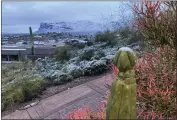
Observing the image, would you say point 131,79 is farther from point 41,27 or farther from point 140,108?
point 41,27

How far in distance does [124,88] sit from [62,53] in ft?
9.54

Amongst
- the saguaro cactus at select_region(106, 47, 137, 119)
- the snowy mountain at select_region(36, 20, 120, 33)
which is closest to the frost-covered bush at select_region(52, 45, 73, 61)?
the snowy mountain at select_region(36, 20, 120, 33)

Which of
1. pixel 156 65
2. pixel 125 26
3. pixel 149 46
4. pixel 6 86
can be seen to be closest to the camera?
Result: pixel 156 65

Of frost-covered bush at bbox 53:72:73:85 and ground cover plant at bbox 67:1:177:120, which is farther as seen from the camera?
frost-covered bush at bbox 53:72:73:85

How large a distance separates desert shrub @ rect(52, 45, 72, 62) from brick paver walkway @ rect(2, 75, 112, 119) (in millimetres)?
785

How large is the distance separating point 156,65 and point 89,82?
5.24 ft

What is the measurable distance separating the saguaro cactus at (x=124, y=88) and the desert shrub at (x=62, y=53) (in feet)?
8.64

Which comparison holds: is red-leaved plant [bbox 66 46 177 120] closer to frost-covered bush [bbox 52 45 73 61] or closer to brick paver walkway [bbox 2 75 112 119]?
brick paver walkway [bbox 2 75 112 119]

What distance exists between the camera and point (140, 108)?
2.41m

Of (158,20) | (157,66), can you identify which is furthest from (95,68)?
(158,20)

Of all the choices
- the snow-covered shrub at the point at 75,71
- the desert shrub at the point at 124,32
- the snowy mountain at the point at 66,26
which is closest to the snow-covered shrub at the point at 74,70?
the snow-covered shrub at the point at 75,71

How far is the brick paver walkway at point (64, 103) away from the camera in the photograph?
3129 millimetres

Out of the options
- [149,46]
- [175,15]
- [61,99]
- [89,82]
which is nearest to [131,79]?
[175,15]

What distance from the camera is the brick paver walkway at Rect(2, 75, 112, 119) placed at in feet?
10.3
